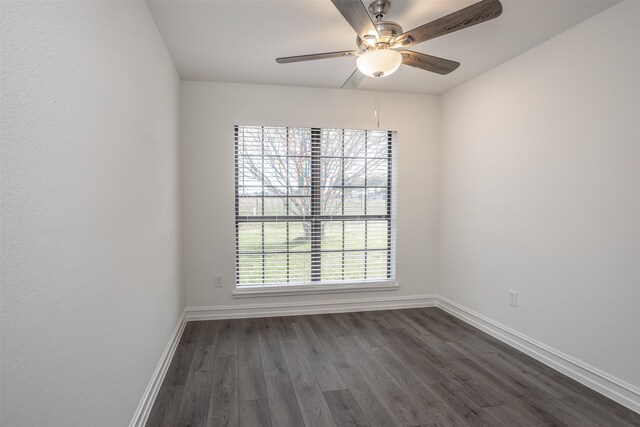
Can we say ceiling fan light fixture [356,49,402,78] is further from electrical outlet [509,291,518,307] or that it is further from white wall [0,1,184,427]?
electrical outlet [509,291,518,307]

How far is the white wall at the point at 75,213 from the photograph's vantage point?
771 millimetres

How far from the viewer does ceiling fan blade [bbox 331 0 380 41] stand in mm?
1504

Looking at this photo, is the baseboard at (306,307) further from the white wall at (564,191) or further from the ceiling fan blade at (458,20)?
the ceiling fan blade at (458,20)

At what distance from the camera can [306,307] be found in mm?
3508

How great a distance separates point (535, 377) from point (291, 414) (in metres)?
1.70

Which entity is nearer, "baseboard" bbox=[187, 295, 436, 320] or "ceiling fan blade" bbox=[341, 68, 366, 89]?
"ceiling fan blade" bbox=[341, 68, 366, 89]

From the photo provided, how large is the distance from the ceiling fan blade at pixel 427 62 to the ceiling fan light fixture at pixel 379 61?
20cm

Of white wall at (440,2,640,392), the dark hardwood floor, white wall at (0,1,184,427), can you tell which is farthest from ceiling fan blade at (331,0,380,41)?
the dark hardwood floor

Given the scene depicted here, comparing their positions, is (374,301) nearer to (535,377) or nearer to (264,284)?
(264,284)

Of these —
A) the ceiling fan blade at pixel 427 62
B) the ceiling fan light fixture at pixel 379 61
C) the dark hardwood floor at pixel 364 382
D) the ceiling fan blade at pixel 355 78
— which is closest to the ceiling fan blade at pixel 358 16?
the ceiling fan light fixture at pixel 379 61

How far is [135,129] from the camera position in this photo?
171 centimetres

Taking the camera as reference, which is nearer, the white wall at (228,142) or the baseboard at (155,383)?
the baseboard at (155,383)

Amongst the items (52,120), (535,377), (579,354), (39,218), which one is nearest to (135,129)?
(52,120)

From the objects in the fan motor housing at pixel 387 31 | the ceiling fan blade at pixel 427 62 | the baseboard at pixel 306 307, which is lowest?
the baseboard at pixel 306 307
